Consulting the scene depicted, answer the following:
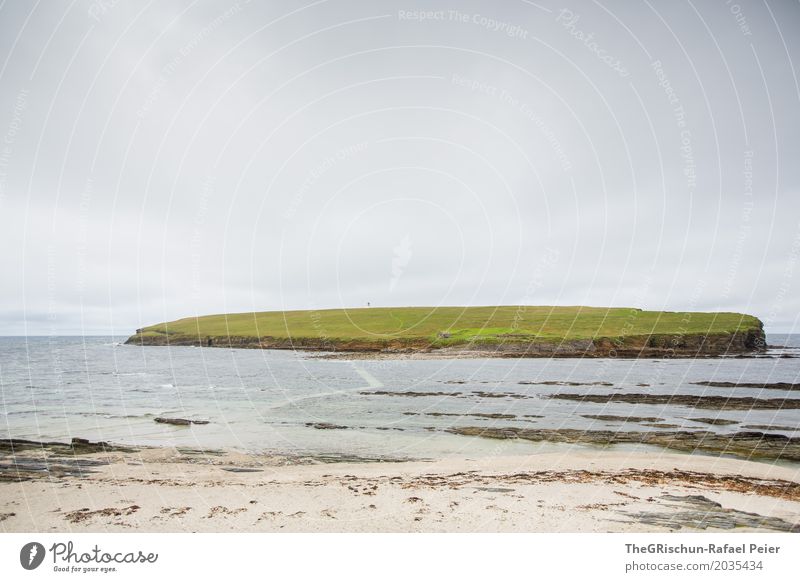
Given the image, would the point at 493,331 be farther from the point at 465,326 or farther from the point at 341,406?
the point at 341,406

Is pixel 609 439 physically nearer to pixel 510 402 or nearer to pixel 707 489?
pixel 707 489

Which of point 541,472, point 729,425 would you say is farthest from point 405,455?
point 729,425

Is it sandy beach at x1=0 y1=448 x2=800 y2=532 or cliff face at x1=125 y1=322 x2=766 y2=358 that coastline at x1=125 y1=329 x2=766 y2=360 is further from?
sandy beach at x1=0 y1=448 x2=800 y2=532

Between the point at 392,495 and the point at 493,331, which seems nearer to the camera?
the point at 392,495

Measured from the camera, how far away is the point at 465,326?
126 meters

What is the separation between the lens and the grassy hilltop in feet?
333

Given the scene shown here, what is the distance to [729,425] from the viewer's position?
29.1m

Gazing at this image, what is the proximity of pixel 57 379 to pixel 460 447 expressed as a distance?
57.1m

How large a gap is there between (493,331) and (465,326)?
1393cm
